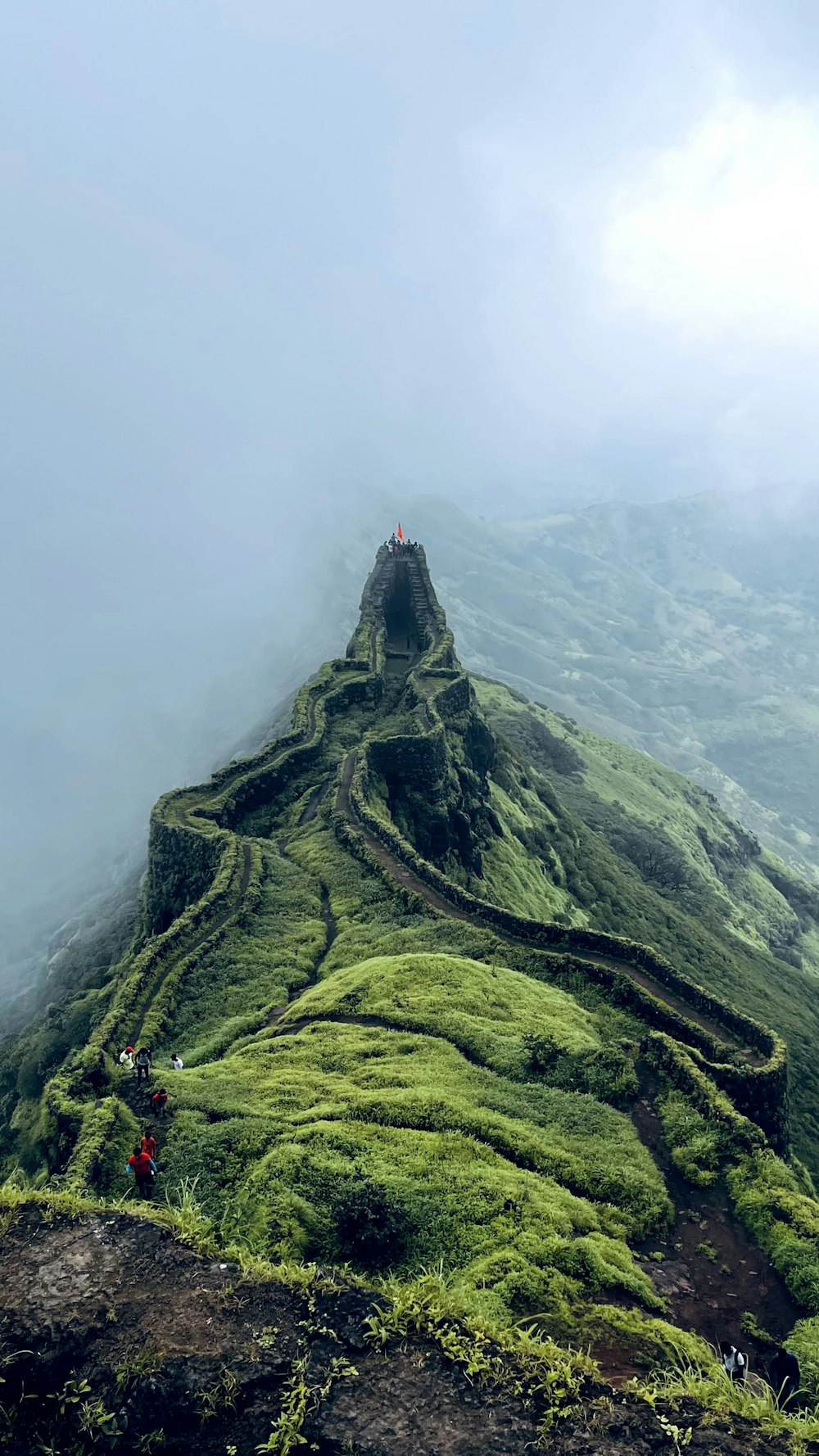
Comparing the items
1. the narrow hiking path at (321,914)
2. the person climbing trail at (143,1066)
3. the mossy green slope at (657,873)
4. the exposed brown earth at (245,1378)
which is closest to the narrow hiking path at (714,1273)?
the exposed brown earth at (245,1378)

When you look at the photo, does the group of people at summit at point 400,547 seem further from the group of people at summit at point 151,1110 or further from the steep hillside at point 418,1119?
the group of people at summit at point 151,1110

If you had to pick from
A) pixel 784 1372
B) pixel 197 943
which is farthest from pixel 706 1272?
pixel 197 943

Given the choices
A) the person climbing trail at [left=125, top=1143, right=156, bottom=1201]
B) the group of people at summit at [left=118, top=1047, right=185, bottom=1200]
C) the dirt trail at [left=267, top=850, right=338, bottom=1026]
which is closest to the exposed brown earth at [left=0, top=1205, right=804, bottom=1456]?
the person climbing trail at [left=125, top=1143, right=156, bottom=1201]

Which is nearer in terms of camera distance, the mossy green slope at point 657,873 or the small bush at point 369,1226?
the small bush at point 369,1226

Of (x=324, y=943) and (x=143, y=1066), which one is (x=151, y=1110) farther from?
(x=324, y=943)

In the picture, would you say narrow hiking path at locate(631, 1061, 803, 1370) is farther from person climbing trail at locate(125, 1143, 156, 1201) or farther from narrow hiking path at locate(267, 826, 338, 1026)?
narrow hiking path at locate(267, 826, 338, 1026)

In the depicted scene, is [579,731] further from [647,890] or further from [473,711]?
[473,711]

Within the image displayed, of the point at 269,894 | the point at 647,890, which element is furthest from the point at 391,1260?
the point at 647,890

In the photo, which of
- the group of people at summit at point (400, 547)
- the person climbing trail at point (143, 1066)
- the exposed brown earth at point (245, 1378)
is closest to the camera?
the exposed brown earth at point (245, 1378)
